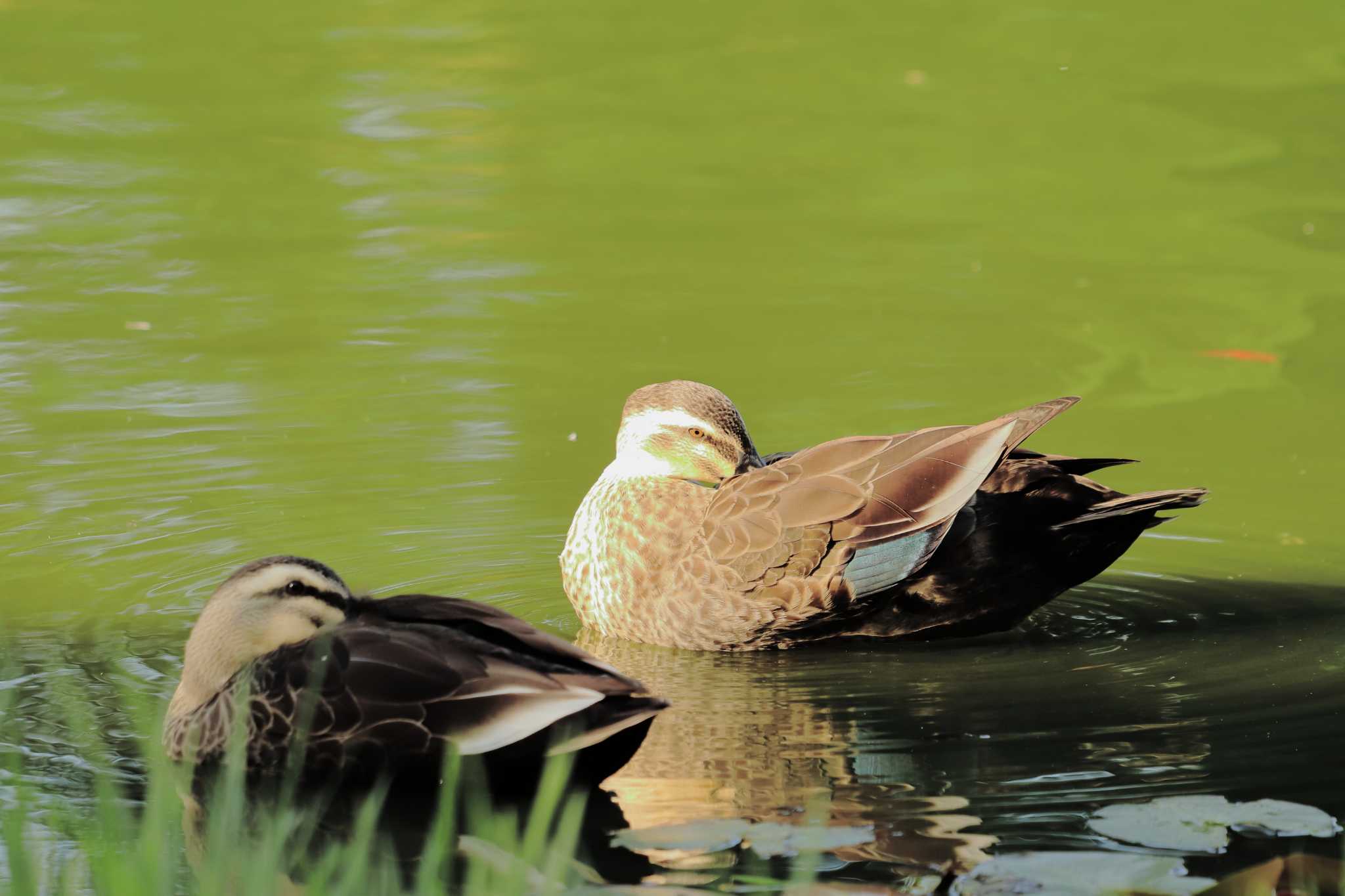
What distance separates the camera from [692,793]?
5492 millimetres

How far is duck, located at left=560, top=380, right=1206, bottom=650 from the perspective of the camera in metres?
6.92

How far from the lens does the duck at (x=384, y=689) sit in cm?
527

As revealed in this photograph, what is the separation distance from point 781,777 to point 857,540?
4.93 ft

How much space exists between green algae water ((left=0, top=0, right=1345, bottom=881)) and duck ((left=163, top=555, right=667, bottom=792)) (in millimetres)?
288

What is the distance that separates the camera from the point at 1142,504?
7055 mm

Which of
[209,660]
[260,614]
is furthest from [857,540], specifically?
[209,660]

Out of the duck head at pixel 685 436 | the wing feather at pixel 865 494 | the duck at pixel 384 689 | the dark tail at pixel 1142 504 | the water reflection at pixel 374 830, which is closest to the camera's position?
the water reflection at pixel 374 830

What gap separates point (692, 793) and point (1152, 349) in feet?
19.8

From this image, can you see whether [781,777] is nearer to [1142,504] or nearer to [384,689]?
[384,689]

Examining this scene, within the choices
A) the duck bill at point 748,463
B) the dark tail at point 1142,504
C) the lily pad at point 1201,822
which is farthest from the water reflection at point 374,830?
the dark tail at point 1142,504

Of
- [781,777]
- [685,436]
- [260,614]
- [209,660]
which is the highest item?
[685,436]

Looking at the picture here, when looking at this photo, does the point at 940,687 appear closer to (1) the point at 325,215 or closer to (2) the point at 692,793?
(2) the point at 692,793

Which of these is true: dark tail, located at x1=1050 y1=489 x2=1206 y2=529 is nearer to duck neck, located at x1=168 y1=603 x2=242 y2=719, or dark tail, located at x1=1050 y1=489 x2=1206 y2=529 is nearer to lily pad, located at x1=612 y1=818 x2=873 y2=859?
lily pad, located at x1=612 y1=818 x2=873 y2=859

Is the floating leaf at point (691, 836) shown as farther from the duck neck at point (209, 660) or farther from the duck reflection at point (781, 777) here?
the duck neck at point (209, 660)
